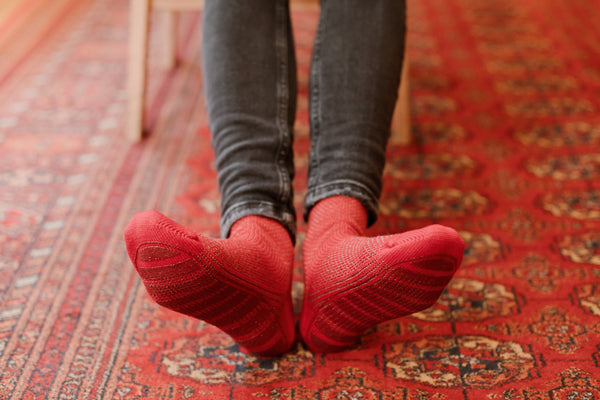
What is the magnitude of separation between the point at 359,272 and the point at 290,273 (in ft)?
0.36

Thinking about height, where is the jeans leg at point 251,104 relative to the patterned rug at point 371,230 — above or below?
above

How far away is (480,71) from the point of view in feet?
4.41

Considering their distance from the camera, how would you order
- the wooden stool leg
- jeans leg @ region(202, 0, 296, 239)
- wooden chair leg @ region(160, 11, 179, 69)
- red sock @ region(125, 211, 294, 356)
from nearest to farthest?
red sock @ region(125, 211, 294, 356) → jeans leg @ region(202, 0, 296, 239) → the wooden stool leg → wooden chair leg @ region(160, 11, 179, 69)

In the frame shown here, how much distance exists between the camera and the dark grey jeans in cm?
63

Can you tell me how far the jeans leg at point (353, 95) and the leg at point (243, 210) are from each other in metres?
0.03

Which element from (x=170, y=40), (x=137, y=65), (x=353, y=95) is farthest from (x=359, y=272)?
(x=170, y=40)

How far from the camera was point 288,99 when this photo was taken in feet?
2.22

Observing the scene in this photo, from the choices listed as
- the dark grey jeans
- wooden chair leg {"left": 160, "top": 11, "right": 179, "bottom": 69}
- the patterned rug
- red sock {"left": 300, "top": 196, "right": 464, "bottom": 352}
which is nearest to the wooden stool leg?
the patterned rug

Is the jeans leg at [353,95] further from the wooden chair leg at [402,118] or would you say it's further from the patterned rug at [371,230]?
the wooden chair leg at [402,118]

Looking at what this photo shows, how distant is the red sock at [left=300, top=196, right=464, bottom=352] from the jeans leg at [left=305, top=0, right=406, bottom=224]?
0.03m

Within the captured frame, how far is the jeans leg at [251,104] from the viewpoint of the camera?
62 cm

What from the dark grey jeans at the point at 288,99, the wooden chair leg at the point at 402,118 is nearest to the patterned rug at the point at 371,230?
the wooden chair leg at the point at 402,118

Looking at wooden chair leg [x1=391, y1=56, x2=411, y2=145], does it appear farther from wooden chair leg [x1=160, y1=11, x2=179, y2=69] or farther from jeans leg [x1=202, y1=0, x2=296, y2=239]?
wooden chair leg [x1=160, y1=11, x2=179, y2=69]

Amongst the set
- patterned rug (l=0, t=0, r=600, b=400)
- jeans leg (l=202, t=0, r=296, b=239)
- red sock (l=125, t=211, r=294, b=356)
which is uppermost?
jeans leg (l=202, t=0, r=296, b=239)
